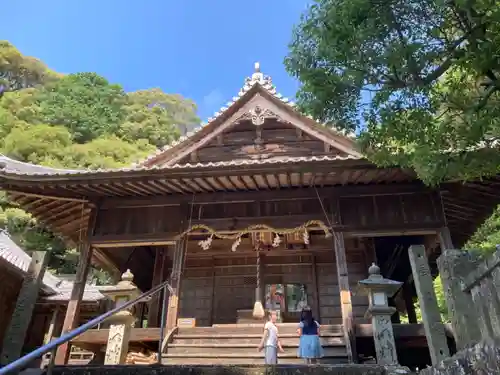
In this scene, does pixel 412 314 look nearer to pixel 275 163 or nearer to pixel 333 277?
pixel 333 277

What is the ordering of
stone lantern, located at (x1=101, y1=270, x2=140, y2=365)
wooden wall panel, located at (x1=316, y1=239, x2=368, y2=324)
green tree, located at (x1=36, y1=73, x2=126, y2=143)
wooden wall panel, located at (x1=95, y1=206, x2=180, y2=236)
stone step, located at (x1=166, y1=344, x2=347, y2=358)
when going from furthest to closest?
green tree, located at (x1=36, y1=73, x2=126, y2=143)
wooden wall panel, located at (x1=316, y1=239, x2=368, y2=324)
wooden wall panel, located at (x1=95, y1=206, x2=180, y2=236)
stone step, located at (x1=166, y1=344, x2=347, y2=358)
stone lantern, located at (x1=101, y1=270, x2=140, y2=365)

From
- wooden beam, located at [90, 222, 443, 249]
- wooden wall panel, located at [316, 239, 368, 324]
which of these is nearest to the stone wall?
wooden beam, located at [90, 222, 443, 249]

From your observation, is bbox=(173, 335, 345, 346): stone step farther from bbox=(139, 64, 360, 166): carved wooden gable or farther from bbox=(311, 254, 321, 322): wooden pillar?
bbox=(139, 64, 360, 166): carved wooden gable

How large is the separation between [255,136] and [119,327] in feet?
20.8

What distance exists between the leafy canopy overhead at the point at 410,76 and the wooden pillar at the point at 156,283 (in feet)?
28.1

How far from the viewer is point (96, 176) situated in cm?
864

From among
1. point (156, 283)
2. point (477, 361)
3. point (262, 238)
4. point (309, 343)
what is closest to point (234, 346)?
point (309, 343)

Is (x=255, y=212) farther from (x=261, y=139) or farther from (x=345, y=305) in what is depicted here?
(x=345, y=305)

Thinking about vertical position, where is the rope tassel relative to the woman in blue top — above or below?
above

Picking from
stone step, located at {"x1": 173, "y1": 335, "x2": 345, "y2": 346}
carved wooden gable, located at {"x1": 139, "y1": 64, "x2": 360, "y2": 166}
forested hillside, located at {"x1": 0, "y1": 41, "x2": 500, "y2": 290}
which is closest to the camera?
stone step, located at {"x1": 173, "y1": 335, "x2": 345, "y2": 346}

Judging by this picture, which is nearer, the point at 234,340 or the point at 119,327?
the point at 119,327

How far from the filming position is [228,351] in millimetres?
8047

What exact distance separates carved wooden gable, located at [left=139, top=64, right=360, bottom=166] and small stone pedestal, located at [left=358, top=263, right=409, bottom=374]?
15.1 feet

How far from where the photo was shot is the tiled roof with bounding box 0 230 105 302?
1222cm
